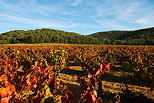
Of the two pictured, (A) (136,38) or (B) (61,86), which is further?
(A) (136,38)

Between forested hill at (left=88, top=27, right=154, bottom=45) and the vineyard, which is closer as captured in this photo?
the vineyard

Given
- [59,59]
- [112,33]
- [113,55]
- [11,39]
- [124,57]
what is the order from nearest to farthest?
[59,59]
[124,57]
[113,55]
[11,39]
[112,33]

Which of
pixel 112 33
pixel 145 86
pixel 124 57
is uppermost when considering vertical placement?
pixel 112 33

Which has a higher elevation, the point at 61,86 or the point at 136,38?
the point at 136,38

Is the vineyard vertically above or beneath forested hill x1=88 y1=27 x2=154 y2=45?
beneath

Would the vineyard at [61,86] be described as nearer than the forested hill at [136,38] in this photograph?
Yes

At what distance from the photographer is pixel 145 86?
636 cm

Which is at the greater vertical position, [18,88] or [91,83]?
[91,83]

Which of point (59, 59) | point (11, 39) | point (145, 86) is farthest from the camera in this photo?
point (11, 39)

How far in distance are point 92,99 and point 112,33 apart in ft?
548

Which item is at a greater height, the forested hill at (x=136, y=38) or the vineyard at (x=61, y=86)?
the forested hill at (x=136, y=38)

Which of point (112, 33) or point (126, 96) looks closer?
point (126, 96)

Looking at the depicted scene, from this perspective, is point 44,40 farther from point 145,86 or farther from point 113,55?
point 145,86

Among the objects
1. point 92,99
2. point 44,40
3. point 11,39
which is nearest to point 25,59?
point 92,99
